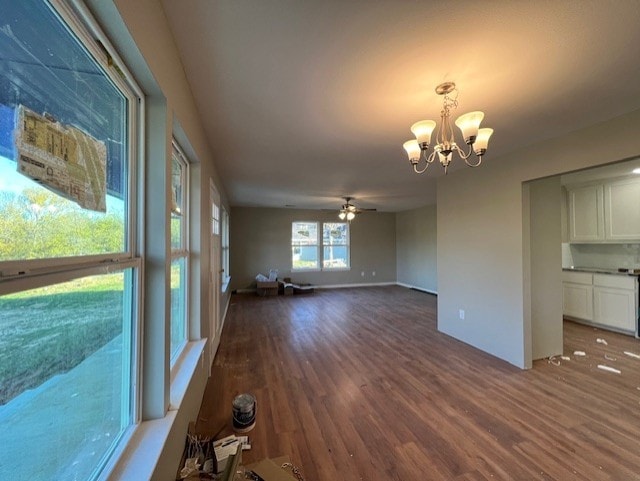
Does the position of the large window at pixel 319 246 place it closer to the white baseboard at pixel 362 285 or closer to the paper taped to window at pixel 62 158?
the white baseboard at pixel 362 285

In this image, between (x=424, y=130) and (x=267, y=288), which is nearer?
(x=424, y=130)

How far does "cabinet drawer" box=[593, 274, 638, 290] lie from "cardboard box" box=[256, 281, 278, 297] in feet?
20.4

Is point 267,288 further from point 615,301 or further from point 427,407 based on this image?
point 615,301

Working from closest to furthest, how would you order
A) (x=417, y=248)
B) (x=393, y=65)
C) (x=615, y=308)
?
(x=393, y=65) → (x=615, y=308) → (x=417, y=248)

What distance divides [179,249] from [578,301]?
230 inches

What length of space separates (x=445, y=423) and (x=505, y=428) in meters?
0.41

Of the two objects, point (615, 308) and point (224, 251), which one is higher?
point (224, 251)

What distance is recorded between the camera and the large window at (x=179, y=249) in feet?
6.30

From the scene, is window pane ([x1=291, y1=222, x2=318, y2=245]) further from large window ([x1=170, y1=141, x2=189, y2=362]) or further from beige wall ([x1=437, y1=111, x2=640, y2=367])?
large window ([x1=170, y1=141, x2=189, y2=362])

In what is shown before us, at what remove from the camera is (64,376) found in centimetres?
78

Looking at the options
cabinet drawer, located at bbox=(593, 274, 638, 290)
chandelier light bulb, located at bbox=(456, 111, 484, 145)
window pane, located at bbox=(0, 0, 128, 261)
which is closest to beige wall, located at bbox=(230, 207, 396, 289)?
cabinet drawer, located at bbox=(593, 274, 638, 290)

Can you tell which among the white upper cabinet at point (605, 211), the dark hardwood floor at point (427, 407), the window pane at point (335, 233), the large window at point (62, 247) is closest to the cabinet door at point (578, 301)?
the dark hardwood floor at point (427, 407)

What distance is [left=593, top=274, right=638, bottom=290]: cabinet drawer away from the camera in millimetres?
3885

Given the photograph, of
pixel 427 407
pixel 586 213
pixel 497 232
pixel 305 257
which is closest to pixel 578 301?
pixel 586 213
